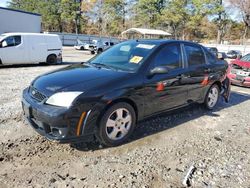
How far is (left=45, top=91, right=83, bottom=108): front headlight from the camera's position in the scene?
3.25 m

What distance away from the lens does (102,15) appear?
5588cm

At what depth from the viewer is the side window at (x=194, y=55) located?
16.3ft

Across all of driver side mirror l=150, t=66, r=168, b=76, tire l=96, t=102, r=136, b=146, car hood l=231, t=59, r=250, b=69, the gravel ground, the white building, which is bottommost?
the gravel ground

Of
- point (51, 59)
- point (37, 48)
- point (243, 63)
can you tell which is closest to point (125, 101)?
point (243, 63)

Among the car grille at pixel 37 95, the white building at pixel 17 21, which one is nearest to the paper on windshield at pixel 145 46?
the car grille at pixel 37 95

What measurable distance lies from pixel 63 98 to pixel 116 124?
91cm

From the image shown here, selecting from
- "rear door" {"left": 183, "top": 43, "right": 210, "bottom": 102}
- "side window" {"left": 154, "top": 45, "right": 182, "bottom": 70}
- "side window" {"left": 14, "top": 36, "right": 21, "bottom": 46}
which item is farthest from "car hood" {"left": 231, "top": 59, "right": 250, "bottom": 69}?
"side window" {"left": 14, "top": 36, "right": 21, "bottom": 46}

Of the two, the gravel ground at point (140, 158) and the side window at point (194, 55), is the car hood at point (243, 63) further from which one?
the gravel ground at point (140, 158)

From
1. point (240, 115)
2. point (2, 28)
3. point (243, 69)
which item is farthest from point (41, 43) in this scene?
point (2, 28)

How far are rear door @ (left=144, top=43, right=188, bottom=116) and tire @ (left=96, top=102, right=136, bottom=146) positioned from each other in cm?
38

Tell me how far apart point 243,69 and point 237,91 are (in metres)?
1.24

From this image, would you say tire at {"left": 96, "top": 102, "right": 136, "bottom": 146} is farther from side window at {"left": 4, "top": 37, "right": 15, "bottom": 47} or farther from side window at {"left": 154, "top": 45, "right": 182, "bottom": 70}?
side window at {"left": 4, "top": 37, "right": 15, "bottom": 47}

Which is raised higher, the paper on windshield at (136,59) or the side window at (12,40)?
the side window at (12,40)

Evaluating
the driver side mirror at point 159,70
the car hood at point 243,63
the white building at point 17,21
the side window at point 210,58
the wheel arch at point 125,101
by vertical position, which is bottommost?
the wheel arch at point 125,101
